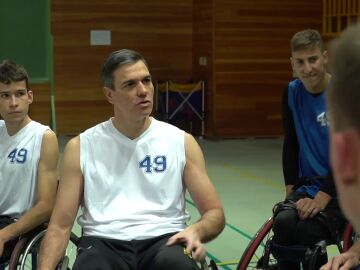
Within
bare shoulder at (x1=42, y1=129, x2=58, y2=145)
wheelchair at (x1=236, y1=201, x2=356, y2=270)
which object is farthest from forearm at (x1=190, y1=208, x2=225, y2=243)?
bare shoulder at (x1=42, y1=129, x2=58, y2=145)

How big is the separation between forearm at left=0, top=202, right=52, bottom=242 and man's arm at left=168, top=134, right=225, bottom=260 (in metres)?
0.59

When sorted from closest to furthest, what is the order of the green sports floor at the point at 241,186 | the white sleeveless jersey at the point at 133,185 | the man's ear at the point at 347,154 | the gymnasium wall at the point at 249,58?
the man's ear at the point at 347,154 < the white sleeveless jersey at the point at 133,185 < the green sports floor at the point at 241,186 < the gymnasium wall at the point at 249,58

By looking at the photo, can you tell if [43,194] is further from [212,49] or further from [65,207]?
[212,49]

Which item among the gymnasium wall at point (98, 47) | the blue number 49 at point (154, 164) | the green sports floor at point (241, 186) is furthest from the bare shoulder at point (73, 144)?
the gymnasium wall at point (98, 47)

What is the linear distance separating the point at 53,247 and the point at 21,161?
54cm

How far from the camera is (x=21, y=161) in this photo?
2.73 m

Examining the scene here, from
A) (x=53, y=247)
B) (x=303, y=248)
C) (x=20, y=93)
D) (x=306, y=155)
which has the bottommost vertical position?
(x=303, y=248)

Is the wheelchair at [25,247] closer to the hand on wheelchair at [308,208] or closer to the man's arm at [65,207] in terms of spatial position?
the man's arm at [65,207]

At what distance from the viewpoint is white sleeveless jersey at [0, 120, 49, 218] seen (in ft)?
8.95

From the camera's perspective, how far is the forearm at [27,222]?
2.57 m

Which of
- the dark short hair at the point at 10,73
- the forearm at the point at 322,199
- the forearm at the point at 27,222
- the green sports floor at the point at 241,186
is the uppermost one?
the dark short hair at the point at 10,73

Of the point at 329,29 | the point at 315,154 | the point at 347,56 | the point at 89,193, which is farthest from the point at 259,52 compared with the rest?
the point at 347,56

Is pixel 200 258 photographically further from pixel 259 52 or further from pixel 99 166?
pixel 259 52

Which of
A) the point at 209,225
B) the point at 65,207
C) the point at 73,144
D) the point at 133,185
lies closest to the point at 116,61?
the point at 73,144
